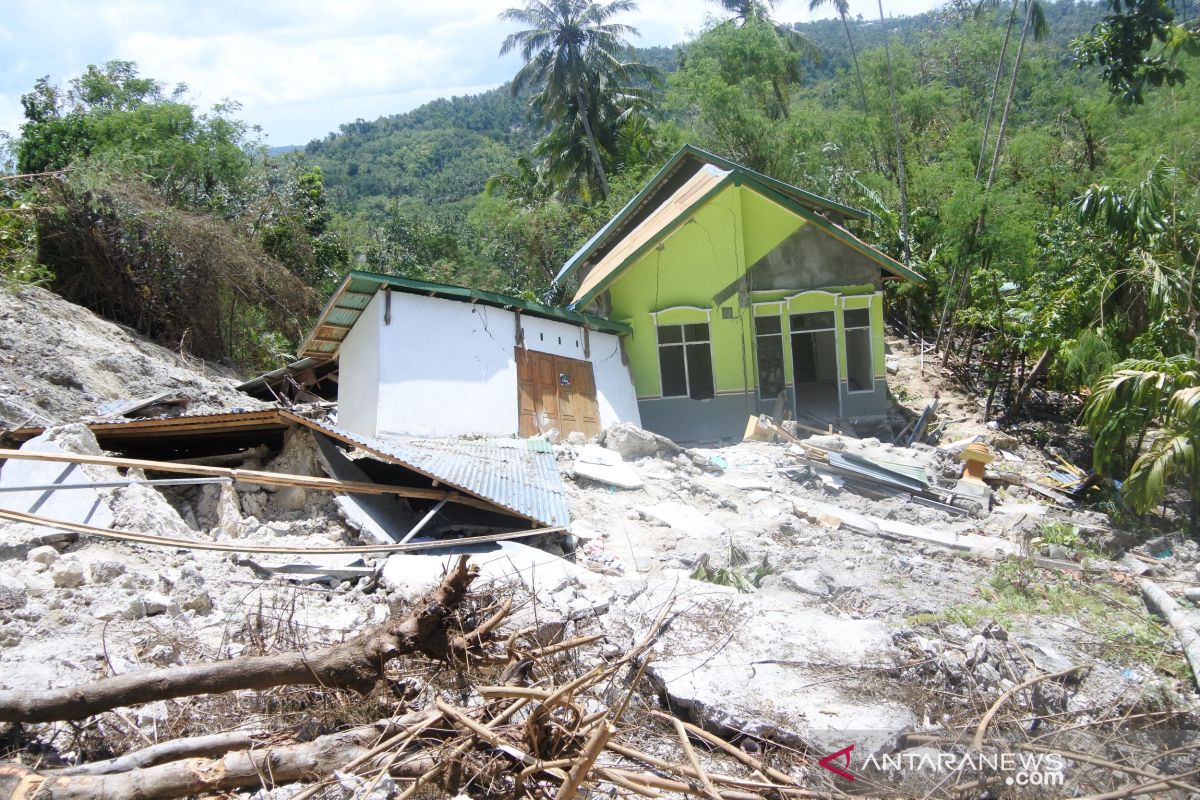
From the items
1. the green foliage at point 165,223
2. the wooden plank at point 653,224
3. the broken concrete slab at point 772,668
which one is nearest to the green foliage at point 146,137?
the green foliage at point 165,223

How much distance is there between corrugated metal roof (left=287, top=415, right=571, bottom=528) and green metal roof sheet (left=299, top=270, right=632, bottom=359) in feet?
6.94

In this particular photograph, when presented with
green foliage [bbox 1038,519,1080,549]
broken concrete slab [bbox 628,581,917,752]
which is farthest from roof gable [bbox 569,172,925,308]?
broken concrete slab [bbox 628,581,917,752]

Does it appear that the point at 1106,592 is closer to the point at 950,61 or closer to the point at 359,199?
the point at 950,61

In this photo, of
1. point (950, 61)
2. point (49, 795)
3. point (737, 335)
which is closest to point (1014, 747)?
point (49, 795)

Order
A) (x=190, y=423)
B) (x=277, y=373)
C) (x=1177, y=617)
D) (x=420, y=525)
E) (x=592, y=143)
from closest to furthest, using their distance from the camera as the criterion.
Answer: (x=1177, y=617), (x=420, y=525), (x=190, y=423), (x=277, y=373), (x=592, y=143)

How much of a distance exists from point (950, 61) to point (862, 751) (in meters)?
34.6

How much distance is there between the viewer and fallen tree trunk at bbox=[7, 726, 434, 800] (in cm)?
342

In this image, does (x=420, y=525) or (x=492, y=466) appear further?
(x=492, y=466)

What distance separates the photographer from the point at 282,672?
4109mm

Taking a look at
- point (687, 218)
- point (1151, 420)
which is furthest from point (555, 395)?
point (1151, 420)

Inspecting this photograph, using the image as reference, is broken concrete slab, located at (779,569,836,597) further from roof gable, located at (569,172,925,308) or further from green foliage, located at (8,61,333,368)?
green foliage, located at (8,61,333,368)

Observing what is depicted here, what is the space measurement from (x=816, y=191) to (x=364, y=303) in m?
16.9

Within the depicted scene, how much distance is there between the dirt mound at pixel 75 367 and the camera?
1141 centimetres

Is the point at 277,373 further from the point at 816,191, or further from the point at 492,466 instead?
the point at 816,191
